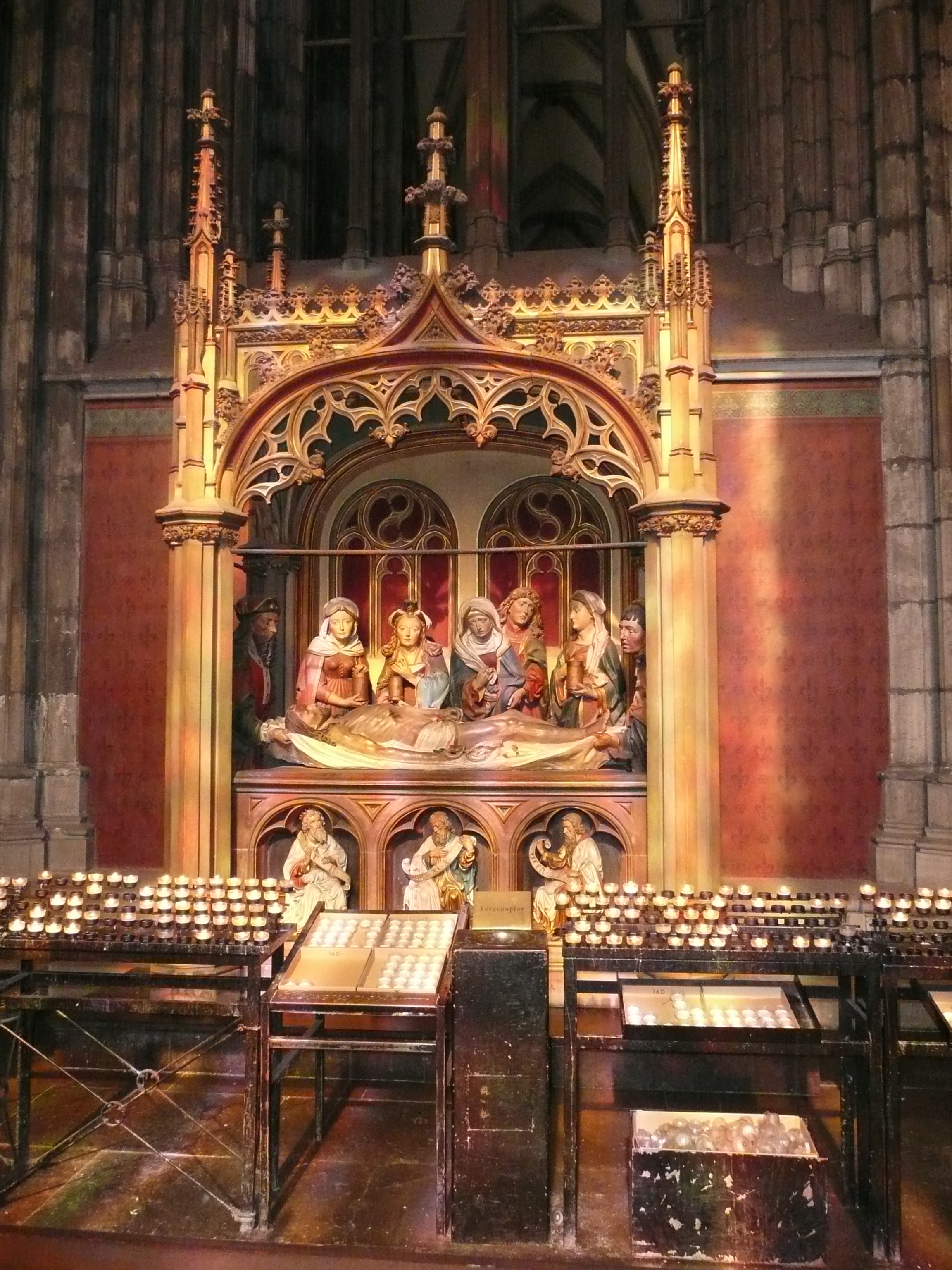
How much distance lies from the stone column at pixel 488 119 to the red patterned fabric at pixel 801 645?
126 inches

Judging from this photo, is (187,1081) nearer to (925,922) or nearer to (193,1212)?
(193,1212)

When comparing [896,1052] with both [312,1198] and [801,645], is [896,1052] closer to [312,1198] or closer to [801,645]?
[312,1198]

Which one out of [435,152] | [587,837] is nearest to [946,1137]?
[587,837]

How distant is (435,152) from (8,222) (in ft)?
12.0

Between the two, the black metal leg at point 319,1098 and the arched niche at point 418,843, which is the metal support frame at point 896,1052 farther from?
the arched niche at point 418,843

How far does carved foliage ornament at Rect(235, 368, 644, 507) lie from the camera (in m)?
6.77

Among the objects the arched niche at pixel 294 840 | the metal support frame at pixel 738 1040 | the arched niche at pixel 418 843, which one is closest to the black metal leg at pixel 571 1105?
the metal support frame at pixel 738 1040

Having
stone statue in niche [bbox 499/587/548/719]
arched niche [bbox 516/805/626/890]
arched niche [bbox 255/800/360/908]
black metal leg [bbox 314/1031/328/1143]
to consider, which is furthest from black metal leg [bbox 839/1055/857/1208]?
stone statue in niche [bbox 499/587/548/719]

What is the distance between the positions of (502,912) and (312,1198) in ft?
4.56

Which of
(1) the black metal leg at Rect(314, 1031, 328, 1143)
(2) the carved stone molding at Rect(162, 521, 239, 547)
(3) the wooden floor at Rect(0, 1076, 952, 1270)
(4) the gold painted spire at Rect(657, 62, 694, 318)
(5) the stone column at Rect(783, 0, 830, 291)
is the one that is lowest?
(3) the wooden floor at Rect(0, 1076, 952, 1270)

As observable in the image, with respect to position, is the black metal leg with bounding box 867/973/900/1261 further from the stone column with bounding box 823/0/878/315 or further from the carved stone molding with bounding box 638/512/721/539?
the stone column with bounding box 823/0/878/315

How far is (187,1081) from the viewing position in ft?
18.5

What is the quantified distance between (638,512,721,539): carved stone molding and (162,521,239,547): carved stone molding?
276 centimetres

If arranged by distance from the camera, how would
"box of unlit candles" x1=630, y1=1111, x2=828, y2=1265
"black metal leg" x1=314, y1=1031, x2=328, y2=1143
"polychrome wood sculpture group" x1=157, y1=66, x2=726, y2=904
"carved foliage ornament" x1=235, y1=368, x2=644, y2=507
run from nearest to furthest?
"box of unlit candles" x1=630, y1=1111, x2=828, y2=1265 < "black metal leg" x1=314, y1=1031, x2=328, y2=1143 < "polychrome wood sculpture group" x1=157, y1=66, x2=726, y2=904 < "carved foliage ornament" x1=235, y1=368, x2=644, y2=507
